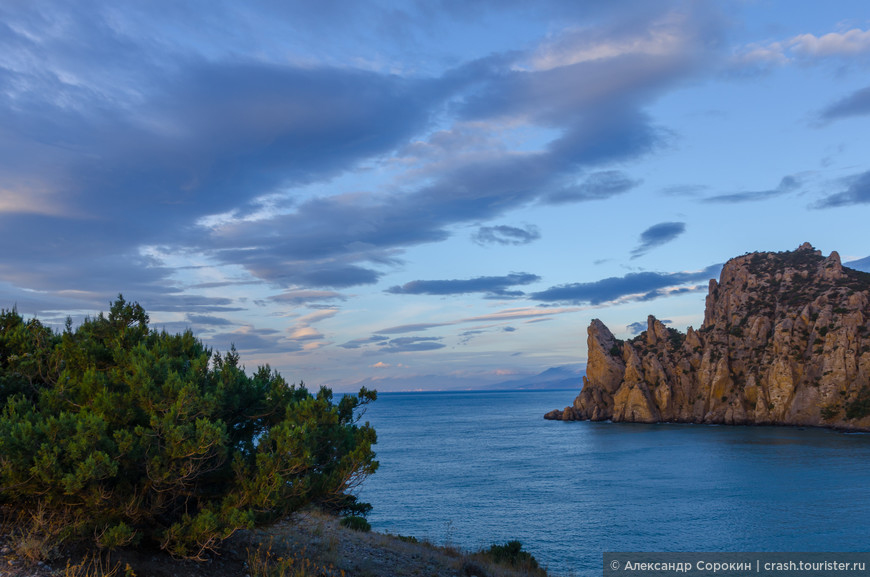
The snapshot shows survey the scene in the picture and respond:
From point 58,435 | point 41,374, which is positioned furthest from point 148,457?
point 41,374

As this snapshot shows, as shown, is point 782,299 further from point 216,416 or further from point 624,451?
point 216,416

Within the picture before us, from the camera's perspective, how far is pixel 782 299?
125375 millimetres

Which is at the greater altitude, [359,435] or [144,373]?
[144,373]

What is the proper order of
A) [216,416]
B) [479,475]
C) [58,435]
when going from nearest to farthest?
1. [58,435]
2. [216,416]
3. [479,475]

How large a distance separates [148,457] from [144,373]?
1485 mm

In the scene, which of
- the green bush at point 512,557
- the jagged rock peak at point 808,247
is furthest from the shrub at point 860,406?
the green bush at point 512,557

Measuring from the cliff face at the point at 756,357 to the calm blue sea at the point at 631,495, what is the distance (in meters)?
13.3

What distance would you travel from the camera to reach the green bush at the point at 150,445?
907cm

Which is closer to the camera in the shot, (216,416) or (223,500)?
(223,500)

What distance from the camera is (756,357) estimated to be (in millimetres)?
114188

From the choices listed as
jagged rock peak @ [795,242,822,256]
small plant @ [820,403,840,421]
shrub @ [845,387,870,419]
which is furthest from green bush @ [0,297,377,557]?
jagged rock peak @ [795,242,822,256]

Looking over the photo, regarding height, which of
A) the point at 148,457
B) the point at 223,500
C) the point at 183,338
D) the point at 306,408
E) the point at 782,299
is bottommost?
the point at 223,500

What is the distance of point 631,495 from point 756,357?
82.8m

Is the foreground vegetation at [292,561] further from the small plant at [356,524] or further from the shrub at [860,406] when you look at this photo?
the shrub at [860,406]
